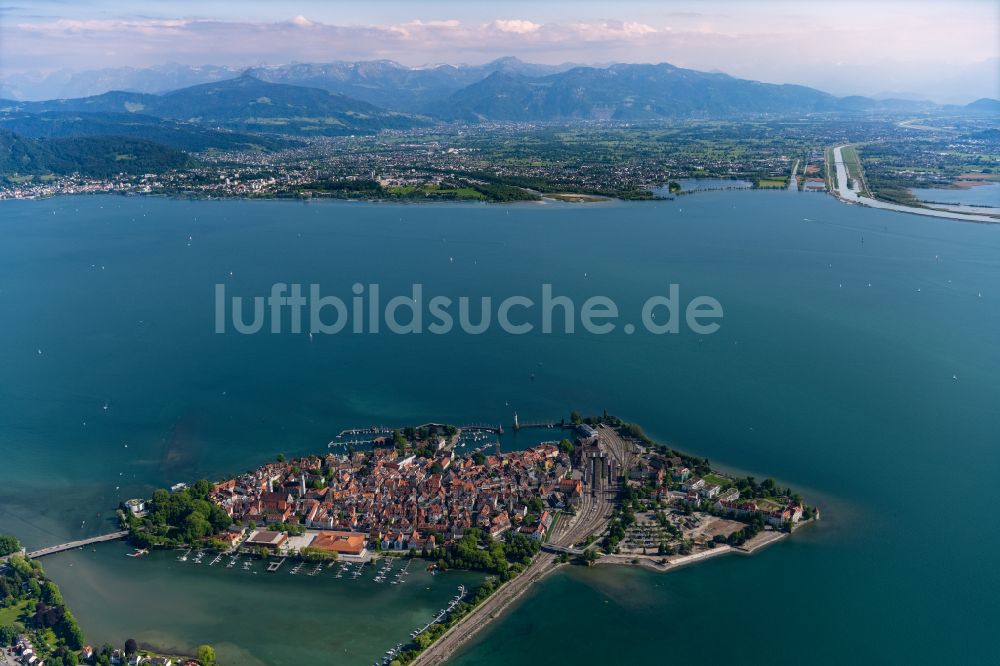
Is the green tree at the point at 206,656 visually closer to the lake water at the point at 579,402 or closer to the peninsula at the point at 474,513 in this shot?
the lake water at the point at 579,402

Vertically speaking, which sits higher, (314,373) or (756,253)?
(756,253)

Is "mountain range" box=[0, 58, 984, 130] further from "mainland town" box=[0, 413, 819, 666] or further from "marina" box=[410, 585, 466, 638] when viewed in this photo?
"marina" box=[410, 585, 466, 638]

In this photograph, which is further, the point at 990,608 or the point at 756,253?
the point at 756,253

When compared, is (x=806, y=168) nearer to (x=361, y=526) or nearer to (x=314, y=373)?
(x=314, y=373)

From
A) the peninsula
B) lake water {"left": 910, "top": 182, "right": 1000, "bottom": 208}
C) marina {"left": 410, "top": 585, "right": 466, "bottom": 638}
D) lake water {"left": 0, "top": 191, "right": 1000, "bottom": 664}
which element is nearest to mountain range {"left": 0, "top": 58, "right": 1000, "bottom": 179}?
lake water {"left": 0, "top": 191, "right": 1000, "bottom": 664}

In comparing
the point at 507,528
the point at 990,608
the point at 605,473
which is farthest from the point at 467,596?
the point at 990,608

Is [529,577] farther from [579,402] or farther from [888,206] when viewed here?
[888,206]

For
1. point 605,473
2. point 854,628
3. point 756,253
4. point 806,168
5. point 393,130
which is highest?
point 393,130
